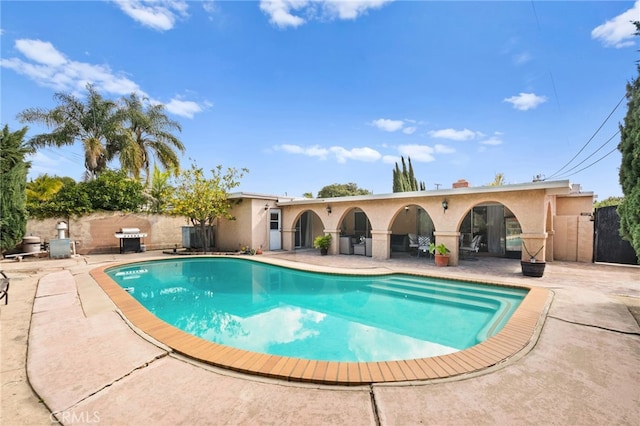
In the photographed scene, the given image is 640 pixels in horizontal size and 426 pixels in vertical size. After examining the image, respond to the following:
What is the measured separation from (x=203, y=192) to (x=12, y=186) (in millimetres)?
7692

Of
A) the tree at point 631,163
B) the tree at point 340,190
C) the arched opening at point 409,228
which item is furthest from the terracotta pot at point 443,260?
the tree at point 340,190

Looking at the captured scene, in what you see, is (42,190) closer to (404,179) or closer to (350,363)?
(350,363)

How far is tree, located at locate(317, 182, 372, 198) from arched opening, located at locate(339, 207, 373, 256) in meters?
25.6

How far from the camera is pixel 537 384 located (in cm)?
A: 290

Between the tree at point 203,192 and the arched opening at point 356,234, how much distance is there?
6.88m

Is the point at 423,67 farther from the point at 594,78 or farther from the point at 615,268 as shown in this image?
the point at 615,268

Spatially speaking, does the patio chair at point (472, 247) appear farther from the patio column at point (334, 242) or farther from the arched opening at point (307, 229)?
the arched opening at point (307, 229)

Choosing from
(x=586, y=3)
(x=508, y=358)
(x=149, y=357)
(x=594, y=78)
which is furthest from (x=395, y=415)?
(x=594, y=78)

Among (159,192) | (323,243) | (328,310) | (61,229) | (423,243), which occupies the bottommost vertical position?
(328,310)

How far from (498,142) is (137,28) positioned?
26.2 m

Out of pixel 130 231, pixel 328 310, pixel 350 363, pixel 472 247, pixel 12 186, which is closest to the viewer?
pixel 350 363

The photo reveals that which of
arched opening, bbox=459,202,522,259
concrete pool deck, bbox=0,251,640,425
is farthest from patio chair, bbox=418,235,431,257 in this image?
concrete pool deck, bbox=0,251,640,425

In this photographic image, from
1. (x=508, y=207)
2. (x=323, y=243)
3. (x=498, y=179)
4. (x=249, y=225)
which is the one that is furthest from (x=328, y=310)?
(x=498, y=179)

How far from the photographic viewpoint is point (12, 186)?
762 cm
